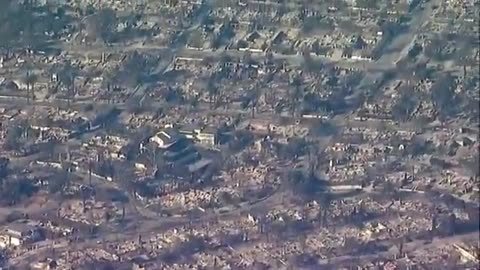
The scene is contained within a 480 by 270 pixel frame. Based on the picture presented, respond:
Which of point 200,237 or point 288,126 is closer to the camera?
point 200,237

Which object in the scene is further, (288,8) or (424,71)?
(288,8)

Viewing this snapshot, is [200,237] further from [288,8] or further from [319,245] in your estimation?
[288,8]

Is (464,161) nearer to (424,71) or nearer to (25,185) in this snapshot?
(424,71)

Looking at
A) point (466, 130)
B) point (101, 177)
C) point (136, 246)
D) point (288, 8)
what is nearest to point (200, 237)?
point (136, 246)

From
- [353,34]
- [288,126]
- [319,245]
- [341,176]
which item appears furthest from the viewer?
[353,34]

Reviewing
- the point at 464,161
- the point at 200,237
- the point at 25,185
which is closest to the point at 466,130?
the point at 464,161

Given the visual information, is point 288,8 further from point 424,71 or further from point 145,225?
point 145,225

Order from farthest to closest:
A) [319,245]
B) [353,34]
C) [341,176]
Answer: [353,34] → [341,176] → [319,245]

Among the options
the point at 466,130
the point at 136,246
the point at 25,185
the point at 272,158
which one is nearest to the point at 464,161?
the point at 466,130
